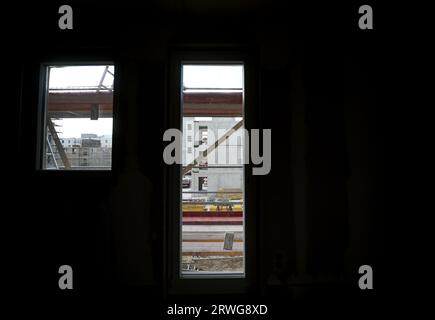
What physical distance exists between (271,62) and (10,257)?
2.16 metres

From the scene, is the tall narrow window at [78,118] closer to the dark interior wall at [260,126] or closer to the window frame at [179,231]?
the dark interior wall at [260,126]

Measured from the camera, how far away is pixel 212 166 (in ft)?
6.05

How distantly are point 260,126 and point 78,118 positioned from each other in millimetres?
1303

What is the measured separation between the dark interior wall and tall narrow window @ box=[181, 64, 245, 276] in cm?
17

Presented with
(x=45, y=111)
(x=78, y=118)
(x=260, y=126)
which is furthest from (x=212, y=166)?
(x=45, y=111)

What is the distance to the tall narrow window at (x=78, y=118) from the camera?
1.77 metres

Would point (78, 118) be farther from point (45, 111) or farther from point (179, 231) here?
point (179, 231)

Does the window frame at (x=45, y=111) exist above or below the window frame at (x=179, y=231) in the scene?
above

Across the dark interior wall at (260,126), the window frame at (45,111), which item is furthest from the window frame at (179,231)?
the window frame at (45,111)

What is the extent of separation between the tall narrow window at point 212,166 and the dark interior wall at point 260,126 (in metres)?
0.17

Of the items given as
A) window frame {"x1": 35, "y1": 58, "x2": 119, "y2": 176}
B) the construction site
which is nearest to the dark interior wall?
window frame {"x1": 35, "y1": 58, "x2": 119, "y2": 176}

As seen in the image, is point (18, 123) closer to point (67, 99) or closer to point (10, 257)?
point (67, 99)

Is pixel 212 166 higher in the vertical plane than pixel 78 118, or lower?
lower
